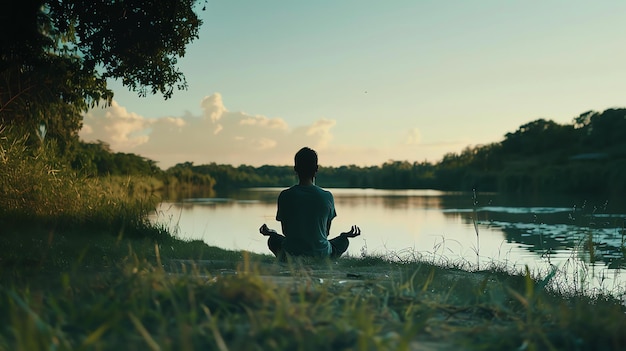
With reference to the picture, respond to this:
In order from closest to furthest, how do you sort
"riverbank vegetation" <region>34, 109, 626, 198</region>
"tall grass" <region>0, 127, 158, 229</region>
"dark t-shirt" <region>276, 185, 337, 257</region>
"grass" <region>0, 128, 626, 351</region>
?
1. "grass" <region>0, 128, 626, 351</region>
2. "dark t-shirt" <region>276, 185, 337, 257</region>
3. "tall grass" <region>0, 127, 158, 229</region>
4. "riverbank vegetation" <region>34, 109, 626, 198</region>

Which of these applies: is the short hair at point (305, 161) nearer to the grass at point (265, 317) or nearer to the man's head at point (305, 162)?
the man's head at point (305, 162)

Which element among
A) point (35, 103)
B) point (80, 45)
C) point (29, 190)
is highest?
point (80, 45)

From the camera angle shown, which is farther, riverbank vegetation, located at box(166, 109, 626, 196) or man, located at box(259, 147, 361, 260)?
riverbank vegetation, located at box(166, 109, 626, 196)

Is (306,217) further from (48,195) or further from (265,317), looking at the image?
(48,195)

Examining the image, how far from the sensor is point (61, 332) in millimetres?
2418

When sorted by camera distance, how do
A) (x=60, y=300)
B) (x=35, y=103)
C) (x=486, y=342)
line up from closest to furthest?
(x=486, y=342) → (x=60, y=300) → (x=35, y=103)

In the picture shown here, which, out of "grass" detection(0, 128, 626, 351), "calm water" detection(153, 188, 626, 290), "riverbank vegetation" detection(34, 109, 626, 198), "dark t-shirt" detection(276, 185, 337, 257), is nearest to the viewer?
"grass" detection(0, 128, 626, 351)

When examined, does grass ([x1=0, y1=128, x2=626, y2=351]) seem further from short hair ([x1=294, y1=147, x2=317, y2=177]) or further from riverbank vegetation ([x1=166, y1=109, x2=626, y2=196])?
riverbank vegetation ([x1=166, y1=109, x2=626, y2=196])

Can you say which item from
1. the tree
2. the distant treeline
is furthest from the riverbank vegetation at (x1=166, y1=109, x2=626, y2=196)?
the tree

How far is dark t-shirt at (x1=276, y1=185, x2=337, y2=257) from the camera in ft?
21.0

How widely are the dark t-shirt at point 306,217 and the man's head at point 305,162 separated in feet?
0.49

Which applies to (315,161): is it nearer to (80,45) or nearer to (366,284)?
(366,284)

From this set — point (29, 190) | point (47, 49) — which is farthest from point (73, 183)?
point (47, 49)

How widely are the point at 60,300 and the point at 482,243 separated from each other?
43.6 feet
